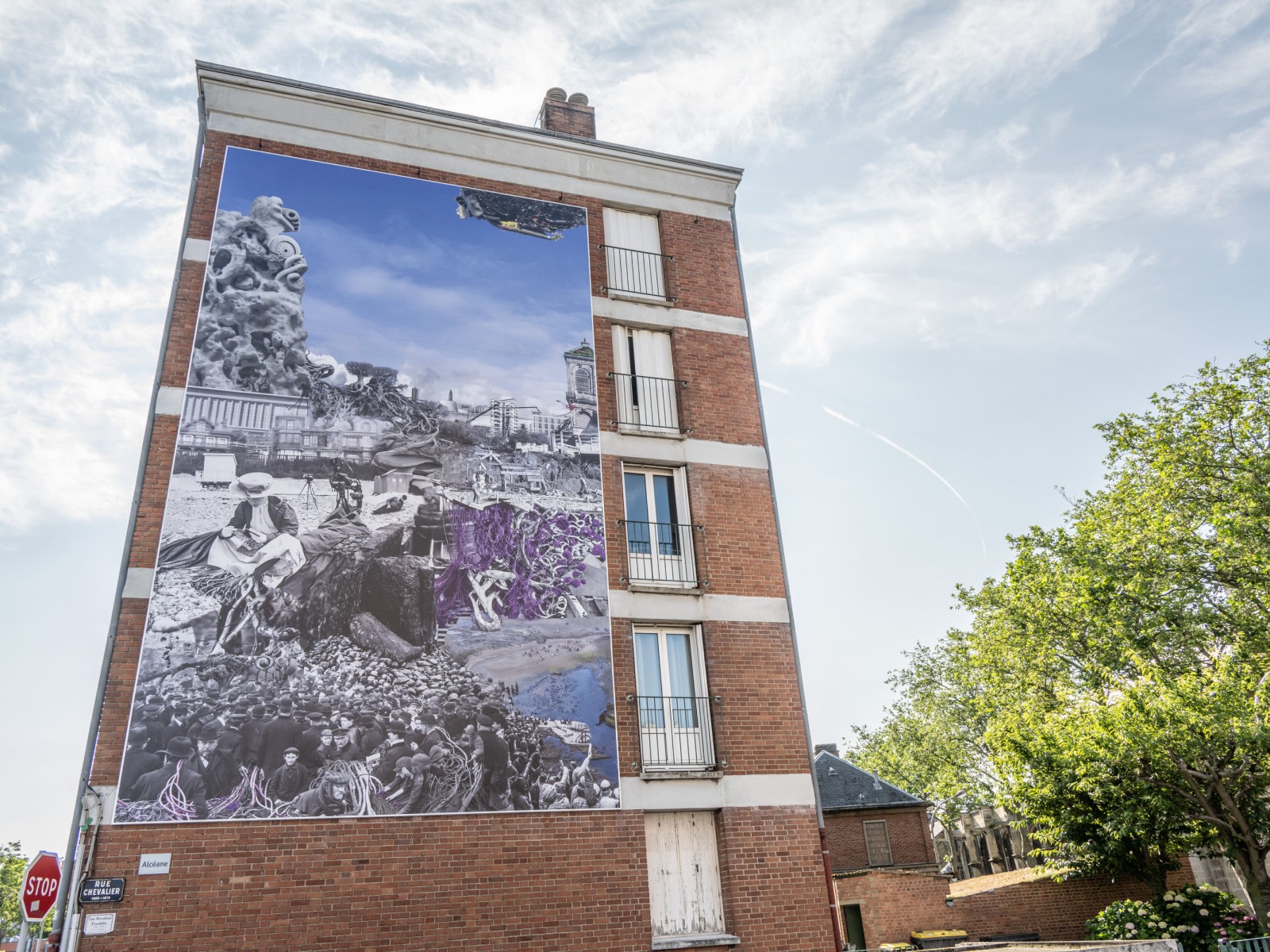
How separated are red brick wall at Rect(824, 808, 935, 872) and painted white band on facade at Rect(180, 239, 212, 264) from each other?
85.6ft

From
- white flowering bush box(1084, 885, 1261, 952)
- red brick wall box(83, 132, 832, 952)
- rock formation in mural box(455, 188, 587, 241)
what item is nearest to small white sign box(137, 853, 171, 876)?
red brick wall box(83, 132, 832, 952)

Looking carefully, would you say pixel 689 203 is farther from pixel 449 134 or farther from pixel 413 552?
pixel 413 552

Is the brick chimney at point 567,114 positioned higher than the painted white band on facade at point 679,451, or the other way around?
the brick chimney at point 567,114

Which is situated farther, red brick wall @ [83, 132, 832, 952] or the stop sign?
red brick wall @ [83, 132, 832, 952]

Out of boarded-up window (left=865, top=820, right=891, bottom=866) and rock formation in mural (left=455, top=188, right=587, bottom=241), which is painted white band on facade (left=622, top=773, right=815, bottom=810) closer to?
rock formation in mural (left=455, top=188, right=587, bottom=241)

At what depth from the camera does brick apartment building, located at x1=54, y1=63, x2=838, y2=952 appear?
1174cm

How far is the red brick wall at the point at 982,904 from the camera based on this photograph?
26297mm

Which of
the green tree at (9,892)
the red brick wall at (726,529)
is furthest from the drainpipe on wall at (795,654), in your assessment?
the green tree at (9,892)

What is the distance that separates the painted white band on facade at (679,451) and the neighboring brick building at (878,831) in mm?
19307

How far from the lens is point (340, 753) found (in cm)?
1230

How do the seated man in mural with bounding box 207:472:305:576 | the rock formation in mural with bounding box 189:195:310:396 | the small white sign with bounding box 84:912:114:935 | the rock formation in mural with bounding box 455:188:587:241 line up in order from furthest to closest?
the rock formation in mural with bounding box 455:188:587:241, the rock formation in mural with bounding box 189:195:310:396, the seated man in mural with bounding box 207:472:305:576, the small white sign with bounding box 84:912:114:935

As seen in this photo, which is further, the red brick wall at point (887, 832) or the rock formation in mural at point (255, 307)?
the red brick wall at point (887, 832)

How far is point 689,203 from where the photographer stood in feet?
61.6

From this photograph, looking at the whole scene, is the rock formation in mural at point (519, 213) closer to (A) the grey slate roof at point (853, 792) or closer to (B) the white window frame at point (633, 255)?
(B) the white window frame at point (633, 255)
